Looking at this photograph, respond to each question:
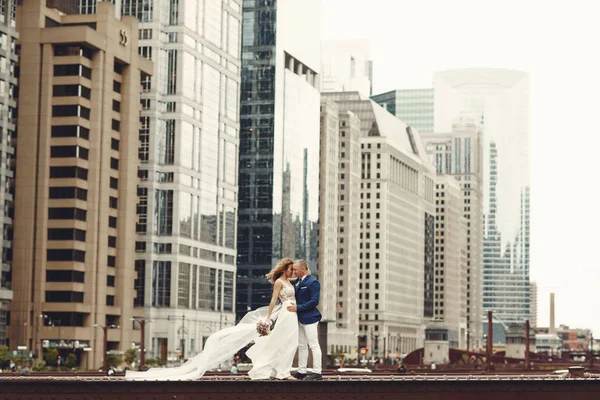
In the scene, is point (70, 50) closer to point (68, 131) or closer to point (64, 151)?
point (68, 131)

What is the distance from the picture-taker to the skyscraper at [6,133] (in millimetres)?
163375

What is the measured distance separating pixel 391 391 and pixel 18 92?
15420 cm

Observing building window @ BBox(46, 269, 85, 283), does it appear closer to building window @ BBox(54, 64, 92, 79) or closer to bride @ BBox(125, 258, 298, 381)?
building window @ BBox(54, 64, 92, 79)

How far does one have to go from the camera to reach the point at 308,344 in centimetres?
2723

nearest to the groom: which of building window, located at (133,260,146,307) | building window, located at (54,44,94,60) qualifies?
building window, located at (54,44,94,60)

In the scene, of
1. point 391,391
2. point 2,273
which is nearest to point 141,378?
point 391,391

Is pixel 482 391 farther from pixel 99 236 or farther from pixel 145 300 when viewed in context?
pixel 145 300

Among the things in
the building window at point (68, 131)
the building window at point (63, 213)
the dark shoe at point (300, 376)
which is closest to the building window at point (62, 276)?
the building window at point (63, 213)

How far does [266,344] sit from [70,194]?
146 metres

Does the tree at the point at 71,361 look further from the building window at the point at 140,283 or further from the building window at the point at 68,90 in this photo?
the building window at the point at 68,90

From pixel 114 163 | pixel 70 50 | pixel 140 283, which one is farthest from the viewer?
pixel 140 283

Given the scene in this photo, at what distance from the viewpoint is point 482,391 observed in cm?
2553

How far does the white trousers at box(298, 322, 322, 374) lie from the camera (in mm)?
26469

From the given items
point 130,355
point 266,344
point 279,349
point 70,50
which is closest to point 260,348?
point 266,344
